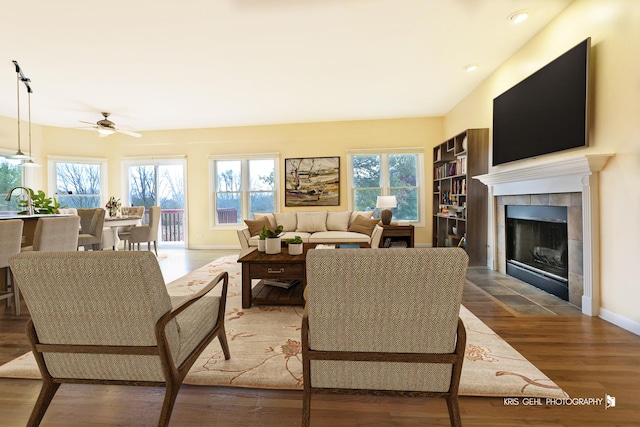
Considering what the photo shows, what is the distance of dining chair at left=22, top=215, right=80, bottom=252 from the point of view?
2.76 meters

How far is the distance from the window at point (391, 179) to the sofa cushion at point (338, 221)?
1129 millimetres

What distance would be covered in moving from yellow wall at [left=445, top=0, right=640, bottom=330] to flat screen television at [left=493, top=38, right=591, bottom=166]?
0.33 feet

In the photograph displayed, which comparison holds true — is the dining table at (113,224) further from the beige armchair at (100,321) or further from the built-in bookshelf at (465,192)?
the built-in bookshelf at (465,192)

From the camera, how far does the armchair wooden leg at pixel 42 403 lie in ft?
4.00

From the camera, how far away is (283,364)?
1808mm

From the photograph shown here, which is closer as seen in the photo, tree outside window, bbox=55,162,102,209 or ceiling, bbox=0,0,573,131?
ceiling, bbox=0,0,573,131

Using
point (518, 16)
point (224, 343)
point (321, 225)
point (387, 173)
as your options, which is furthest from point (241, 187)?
point (518, 16)

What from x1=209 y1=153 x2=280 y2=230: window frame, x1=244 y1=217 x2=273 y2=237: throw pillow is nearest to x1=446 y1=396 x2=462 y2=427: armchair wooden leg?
x1=244 y1=217 x2=273 y2=237: throw pillow

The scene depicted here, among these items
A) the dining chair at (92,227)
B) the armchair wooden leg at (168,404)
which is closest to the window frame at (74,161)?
the dining chair at (92,227)

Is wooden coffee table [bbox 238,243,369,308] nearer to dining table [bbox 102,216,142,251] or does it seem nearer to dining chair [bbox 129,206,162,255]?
dining table [bbox 102,216,142,251]

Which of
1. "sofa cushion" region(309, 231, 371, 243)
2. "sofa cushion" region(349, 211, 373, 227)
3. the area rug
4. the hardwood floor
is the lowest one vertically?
the hardwood floor

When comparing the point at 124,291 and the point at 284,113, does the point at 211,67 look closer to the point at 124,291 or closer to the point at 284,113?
the point at 284,113

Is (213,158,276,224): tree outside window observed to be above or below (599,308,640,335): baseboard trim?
above

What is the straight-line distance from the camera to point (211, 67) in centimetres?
378
